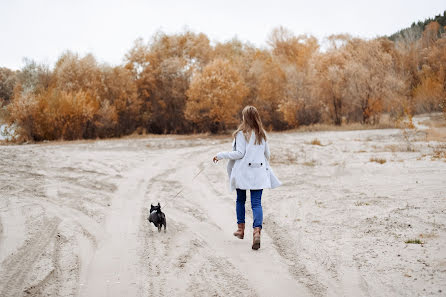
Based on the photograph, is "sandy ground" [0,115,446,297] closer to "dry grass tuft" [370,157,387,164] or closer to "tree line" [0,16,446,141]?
"dry grass tuft" [370,157,387,164]

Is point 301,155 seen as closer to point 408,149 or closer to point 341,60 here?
point 408,149

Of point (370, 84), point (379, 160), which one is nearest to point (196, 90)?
point (370, 84)

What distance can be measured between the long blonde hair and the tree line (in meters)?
23.3

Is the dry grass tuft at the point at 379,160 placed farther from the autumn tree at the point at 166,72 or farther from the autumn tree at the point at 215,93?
the autumn tree at the point at 166,72

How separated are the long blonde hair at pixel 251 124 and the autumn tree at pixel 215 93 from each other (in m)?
25.1

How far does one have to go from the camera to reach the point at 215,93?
30125 mm

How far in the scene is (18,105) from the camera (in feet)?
83.7

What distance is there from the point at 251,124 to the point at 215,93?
2530 centimetres

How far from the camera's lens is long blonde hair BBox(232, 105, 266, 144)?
16.9ft

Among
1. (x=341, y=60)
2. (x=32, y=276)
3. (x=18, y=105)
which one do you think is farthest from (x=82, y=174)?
(x=341, y=60)

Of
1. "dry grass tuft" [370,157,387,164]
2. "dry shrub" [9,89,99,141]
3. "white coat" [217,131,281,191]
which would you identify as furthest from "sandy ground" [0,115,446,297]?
"dry shrub" [9,89,99,141]

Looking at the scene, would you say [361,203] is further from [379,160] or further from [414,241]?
[379,160]

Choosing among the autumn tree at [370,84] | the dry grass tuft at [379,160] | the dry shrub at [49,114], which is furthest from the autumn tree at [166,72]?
the dry grass tuft at [379,160]

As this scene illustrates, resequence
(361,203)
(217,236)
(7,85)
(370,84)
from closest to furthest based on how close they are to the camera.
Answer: (217,236), (361,203), (370,84), (7,85)
